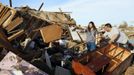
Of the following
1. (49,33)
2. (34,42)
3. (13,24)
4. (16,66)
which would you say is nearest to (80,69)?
(16,66)

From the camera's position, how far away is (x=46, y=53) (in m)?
9.27

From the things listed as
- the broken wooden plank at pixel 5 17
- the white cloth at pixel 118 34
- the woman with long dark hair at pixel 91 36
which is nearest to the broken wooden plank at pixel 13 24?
the broken wooden plank at pixel 5 17

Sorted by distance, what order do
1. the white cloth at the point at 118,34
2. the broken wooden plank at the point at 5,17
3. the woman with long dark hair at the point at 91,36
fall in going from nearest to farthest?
the white cloth at the point at 118,34
the woman with long dark hair at the point at 91,36
the broken wooden plank at the point at 5,17

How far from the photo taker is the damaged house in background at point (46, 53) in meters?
7.28

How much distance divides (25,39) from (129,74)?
4.18 m

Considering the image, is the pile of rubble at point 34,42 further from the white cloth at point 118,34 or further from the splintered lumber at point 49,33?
the white cloth at point 118,34

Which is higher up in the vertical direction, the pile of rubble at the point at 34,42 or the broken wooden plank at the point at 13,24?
the broken wooden plank at the point at 13,24

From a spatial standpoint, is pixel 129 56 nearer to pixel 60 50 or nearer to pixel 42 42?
pixel 60 50

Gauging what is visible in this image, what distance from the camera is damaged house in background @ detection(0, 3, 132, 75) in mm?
7278

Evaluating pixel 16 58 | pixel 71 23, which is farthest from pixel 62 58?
pixel 71 23

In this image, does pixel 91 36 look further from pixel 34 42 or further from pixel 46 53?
pixel 34 42

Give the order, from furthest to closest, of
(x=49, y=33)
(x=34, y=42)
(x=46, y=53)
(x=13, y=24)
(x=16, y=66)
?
(x=34, y=42) → (x=13, y=24) → (x=49, y=33) → (x=46, y=53) → (x=16, y=66)

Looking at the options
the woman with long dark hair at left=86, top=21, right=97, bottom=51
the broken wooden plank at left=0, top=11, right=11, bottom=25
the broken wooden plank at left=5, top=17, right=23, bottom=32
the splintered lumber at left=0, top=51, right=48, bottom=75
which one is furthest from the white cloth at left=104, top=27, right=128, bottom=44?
the broken wooden plank at left=0, top=11, right=11, bottom=25

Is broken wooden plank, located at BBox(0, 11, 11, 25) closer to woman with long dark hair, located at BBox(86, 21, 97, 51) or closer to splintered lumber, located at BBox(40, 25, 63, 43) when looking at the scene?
splintered lumber, located at BBox(40, 25, 63, 43)
